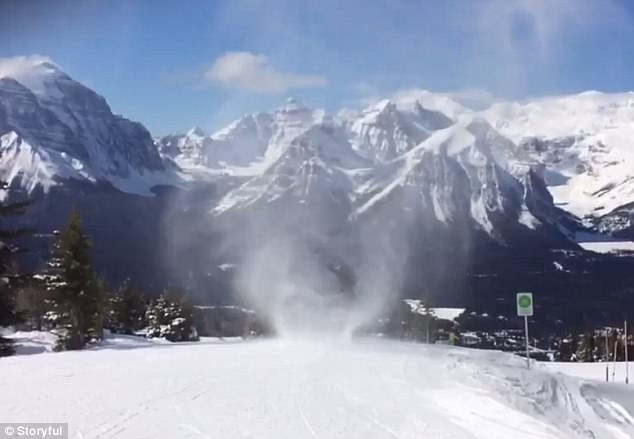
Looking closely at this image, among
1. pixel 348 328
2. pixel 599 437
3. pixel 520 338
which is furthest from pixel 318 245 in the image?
pixel 599 437

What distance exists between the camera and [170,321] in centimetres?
7494

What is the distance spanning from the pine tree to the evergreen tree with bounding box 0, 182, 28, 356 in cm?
748

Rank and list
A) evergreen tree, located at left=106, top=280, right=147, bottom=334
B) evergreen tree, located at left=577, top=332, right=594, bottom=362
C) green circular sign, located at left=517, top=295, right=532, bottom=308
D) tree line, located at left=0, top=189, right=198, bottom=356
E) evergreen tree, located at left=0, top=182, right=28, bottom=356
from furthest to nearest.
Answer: evergreen tree, located at left=577, top=332, right=594, bottom=362 → evergreen tree, located at left=106, top=280, right=147, bottom=334 → tree line, located at left=0, top=189, right=198, bottom=356 → evergreen tree, located at left=0, top=182, right=28, bottom=356 → green circular sign, located at left=517, top=295, right=532, bottom=308

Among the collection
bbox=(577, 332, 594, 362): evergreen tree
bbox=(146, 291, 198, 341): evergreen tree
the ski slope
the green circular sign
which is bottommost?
bbox=(577, 332, 594, 362): evergreen tree

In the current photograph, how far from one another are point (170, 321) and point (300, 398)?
196 feet

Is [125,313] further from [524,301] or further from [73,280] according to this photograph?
[524,301]

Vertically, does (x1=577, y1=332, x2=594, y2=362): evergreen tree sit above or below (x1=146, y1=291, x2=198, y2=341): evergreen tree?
below

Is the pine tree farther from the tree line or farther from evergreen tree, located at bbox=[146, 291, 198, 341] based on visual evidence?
evergreen tree, located at bbox=[146, 291, 198, 341]

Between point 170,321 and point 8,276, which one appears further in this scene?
point 170,321

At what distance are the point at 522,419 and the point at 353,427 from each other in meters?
3.66

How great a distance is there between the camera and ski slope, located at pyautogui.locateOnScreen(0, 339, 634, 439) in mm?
13312

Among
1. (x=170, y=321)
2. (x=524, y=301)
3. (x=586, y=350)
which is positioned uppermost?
(x=524, y=301)

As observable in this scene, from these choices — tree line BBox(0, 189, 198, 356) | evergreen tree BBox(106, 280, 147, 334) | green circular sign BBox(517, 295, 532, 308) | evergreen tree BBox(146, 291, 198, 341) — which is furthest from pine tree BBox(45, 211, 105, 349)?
evergreen tree BBox(146, 291, 198, 341)

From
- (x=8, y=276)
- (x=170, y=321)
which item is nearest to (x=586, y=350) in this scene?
(x=170, y=321)
